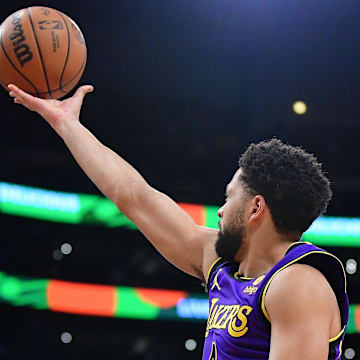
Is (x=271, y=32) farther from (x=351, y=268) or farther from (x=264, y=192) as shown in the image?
(x=264, y=192)

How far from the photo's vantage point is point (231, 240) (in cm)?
229

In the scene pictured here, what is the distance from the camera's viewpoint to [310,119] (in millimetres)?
12148

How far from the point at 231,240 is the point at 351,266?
10.6m

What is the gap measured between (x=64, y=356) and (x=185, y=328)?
2239mm

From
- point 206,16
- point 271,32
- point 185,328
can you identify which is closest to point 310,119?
point 271,32

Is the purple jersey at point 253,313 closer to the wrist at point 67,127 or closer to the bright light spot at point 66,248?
the wrist at point 67,127

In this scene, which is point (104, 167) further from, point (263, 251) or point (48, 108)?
point (263, 251)

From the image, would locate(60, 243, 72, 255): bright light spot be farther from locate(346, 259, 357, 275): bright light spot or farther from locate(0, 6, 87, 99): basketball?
locate(0, 6, 87, 99): basketball

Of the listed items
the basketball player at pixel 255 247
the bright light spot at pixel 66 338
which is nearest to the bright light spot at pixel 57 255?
the bright light spot at pixel 66 338

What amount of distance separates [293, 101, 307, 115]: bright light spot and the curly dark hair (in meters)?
9.91

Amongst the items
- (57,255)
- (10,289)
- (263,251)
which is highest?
(263,251)

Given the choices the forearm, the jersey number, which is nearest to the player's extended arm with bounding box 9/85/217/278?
the forearm

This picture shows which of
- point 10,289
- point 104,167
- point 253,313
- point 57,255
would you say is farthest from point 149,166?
point 253,313

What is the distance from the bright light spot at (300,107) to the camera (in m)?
12.0
